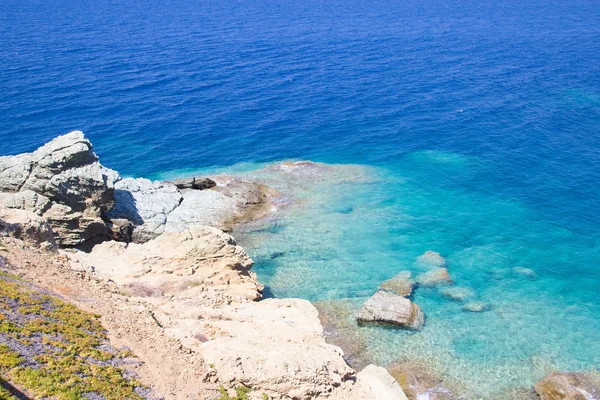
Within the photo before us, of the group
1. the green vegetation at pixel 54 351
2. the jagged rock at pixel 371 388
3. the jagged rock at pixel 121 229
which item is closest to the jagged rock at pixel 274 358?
the jagged rock at pixel 371 388

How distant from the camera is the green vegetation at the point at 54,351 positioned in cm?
2581

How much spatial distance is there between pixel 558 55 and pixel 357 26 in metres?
66.0

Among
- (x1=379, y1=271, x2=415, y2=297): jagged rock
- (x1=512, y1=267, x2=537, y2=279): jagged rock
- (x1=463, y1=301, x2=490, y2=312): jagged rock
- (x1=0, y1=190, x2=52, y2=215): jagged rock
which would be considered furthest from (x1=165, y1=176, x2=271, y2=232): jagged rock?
(x1=512, y1=267, x2=537, y2=279): jagged rock

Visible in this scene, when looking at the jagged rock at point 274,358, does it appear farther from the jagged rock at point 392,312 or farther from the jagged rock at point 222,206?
the jagged rock at point 222,206

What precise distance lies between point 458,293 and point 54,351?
37721mm

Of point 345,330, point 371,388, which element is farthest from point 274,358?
point 345,330

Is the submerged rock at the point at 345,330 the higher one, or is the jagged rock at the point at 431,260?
the submerged rock at the point at 345,330

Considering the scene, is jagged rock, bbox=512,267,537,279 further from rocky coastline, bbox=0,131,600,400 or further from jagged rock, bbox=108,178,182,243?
jagged rock, bbox=108,178,182,243

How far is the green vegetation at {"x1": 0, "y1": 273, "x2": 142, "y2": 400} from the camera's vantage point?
2581 centimetres

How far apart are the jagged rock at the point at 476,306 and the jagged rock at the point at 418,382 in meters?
10.8

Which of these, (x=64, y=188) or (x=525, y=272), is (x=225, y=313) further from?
(x=525, y=272)

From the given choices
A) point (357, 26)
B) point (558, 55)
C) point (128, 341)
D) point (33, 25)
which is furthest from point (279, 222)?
point (33, 25)

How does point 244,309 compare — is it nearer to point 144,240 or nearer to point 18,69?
point 144,240

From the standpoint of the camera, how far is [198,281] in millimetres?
44625
